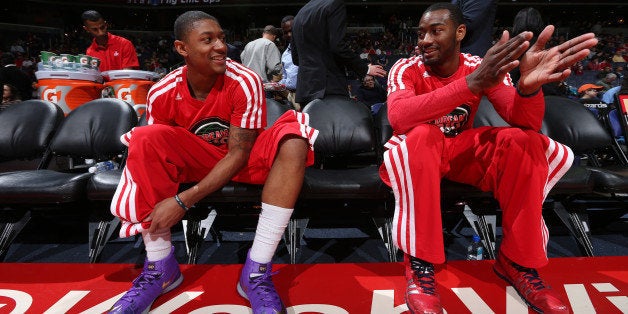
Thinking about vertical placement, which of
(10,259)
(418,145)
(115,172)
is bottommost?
(10,259)

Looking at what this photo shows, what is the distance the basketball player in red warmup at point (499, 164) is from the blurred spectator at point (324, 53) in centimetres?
129

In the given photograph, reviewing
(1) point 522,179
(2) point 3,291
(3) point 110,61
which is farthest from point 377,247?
(3) point 110,61

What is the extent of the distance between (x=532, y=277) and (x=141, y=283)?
1.45 m

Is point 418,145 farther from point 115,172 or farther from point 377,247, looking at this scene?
point 115,172

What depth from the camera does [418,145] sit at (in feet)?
4.85

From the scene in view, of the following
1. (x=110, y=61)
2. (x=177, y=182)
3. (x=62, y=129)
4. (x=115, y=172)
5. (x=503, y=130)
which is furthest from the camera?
(x=110, y=61)

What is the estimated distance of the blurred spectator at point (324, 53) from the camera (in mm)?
2855

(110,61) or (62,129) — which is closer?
(62,129)

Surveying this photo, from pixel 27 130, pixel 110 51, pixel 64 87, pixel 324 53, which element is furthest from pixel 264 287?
pixel 110 51

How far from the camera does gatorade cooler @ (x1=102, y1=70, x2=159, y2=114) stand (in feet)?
11.0

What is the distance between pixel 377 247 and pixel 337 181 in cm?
81

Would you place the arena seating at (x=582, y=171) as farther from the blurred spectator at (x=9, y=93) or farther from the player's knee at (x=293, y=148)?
the blurred spectator at (x=9, y=93)

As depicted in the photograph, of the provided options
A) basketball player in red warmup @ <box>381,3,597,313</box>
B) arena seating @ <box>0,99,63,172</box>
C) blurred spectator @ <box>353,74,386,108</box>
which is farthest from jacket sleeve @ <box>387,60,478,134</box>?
arena seating @ <box>0,99,63,172</box>

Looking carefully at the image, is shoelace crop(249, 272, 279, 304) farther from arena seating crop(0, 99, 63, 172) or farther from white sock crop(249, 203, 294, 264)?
arena seating crop(0, 99, 63, 172)
